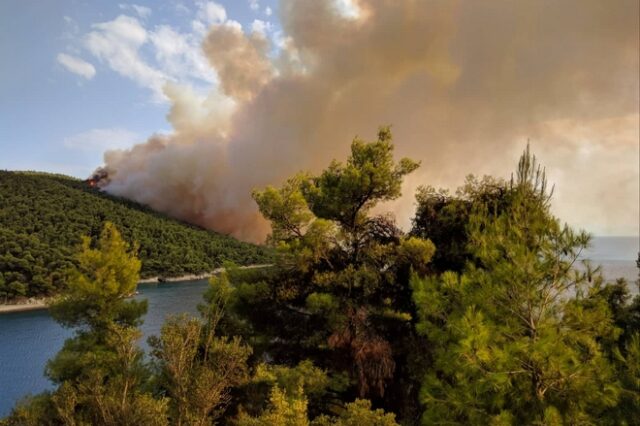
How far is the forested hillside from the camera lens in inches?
2418

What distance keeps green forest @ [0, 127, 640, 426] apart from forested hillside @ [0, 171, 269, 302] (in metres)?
49.6

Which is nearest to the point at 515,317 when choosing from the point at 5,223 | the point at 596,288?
the point at 596,288

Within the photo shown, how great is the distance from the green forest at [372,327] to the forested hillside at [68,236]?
163ft

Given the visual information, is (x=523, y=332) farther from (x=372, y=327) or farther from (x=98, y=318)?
(x=98, y=318)

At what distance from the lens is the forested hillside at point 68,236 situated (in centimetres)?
6141

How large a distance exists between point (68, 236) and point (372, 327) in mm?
81106

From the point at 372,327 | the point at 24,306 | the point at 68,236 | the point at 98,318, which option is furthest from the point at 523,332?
the point at 68,236

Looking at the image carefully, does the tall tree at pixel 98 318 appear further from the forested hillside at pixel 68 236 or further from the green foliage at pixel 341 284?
the forested hillside at pixel 68 236

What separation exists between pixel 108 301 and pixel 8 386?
22828 millimetres

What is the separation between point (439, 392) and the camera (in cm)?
907

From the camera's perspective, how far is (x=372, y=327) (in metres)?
13.1

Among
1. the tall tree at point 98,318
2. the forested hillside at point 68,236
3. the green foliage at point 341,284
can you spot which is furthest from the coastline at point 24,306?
the green foliage at point 341,284

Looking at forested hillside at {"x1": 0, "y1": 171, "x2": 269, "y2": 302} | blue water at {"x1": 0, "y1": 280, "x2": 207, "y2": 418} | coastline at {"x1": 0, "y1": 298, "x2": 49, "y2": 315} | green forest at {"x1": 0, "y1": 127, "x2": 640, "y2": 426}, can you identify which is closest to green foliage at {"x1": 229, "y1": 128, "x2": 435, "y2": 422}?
green forest at {"x1": 0, "y1": 127, "x2": 640, "y2": 426}

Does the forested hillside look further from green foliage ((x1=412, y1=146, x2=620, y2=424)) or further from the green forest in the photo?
green foliage ((x1=412, y1=146, x2=620, y2=424))
